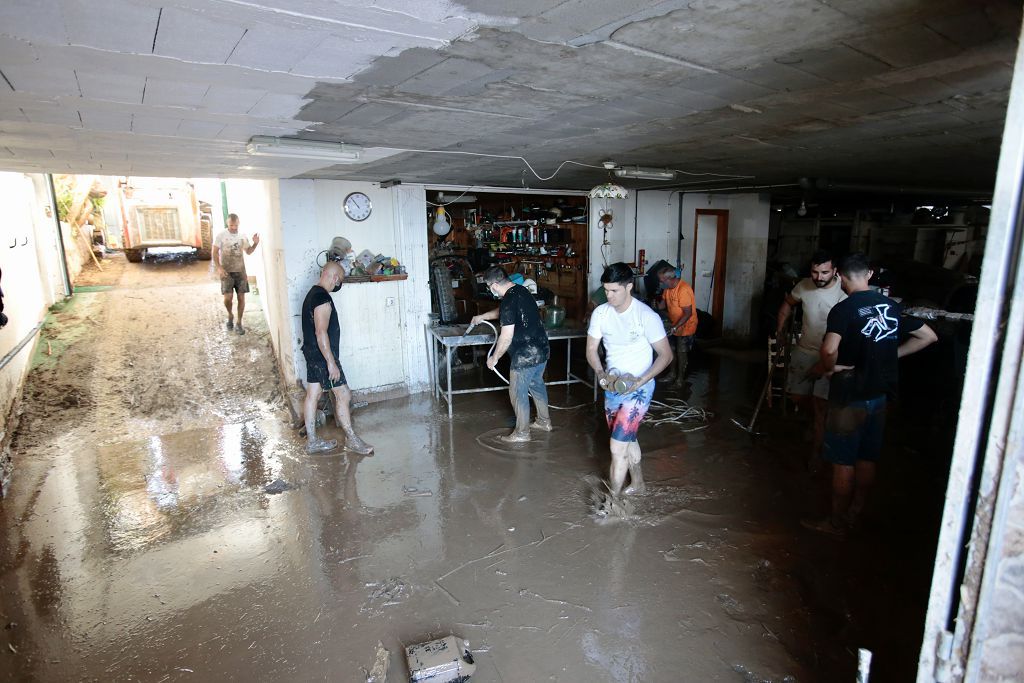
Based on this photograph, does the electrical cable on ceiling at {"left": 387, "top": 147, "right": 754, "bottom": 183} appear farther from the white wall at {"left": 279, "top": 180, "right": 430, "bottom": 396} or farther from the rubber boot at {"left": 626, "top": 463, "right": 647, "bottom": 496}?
the rubber boot at {"left": 626, "top": 463, "right": 647, "bottom": 496}

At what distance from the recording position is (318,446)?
16.6 feet

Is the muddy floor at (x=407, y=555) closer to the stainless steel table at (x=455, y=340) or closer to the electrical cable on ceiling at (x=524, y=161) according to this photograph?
the stainless steel table at (x=455, y=340)

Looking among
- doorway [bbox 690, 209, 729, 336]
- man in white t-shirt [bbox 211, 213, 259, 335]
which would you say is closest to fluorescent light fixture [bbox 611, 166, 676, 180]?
doorway [bbox 690, 209, 729, 336]

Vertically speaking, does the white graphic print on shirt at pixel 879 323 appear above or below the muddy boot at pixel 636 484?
above

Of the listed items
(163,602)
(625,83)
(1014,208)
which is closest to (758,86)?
(625,83)

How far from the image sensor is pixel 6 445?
505 cm

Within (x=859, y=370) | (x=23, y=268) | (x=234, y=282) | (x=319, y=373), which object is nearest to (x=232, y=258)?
(x=234, y=282)

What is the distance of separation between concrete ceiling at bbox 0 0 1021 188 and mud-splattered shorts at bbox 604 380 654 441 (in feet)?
5.63

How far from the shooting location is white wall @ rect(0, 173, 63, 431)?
5.75 meters

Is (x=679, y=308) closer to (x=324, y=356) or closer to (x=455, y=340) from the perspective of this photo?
(x=455, y=340)

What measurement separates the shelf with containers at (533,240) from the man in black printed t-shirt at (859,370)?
16.0 ft

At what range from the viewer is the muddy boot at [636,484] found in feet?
13.3

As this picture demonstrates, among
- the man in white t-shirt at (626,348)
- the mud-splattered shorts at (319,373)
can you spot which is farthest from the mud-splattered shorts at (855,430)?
the mud-splattered shorts at (319,373)

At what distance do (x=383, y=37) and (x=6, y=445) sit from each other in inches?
221
